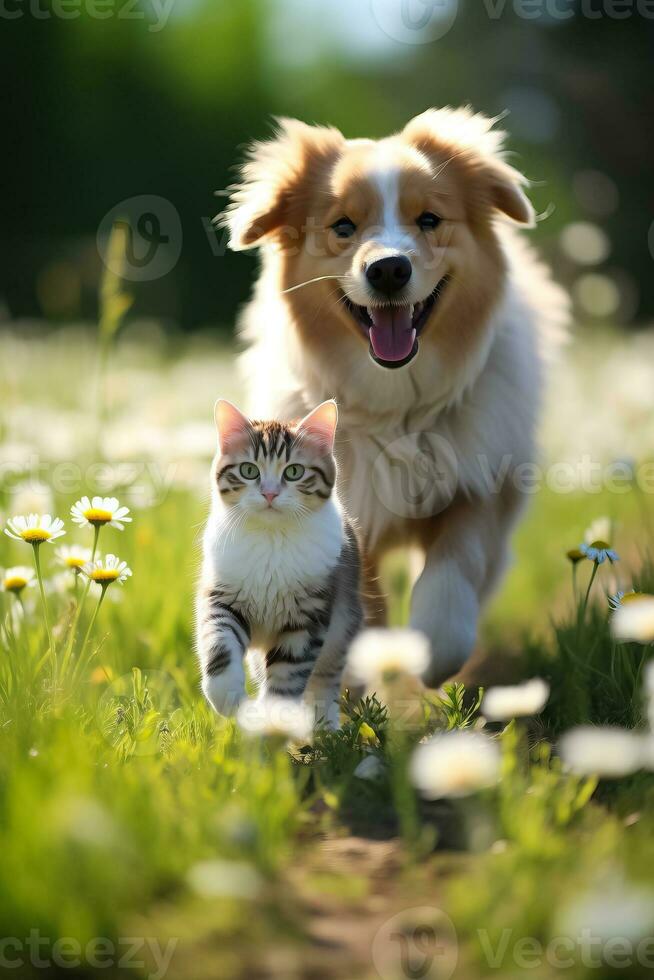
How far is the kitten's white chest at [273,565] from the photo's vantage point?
2.40 metres

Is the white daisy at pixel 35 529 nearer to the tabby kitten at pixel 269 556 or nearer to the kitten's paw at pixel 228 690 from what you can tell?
the tabby kitten at pixel 269 556

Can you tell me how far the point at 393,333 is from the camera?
328cm

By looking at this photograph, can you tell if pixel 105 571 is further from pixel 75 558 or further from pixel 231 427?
pixel 231 427

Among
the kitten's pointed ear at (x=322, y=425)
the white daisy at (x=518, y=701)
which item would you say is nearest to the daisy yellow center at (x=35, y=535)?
the kitten's pointed ear at (x=322, y=425)

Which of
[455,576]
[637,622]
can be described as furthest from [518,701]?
[455,576]

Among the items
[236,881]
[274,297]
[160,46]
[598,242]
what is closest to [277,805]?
[236,881]

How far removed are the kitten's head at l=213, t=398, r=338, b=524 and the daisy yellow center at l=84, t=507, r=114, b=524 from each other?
0.27 metres

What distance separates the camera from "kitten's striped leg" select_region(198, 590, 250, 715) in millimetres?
2350

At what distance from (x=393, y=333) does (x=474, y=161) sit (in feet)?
2.40

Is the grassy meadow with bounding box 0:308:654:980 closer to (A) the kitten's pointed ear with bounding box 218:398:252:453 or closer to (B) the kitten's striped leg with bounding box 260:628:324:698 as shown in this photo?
(B) the kitten's striped leg with bounding box 260:628:324:698

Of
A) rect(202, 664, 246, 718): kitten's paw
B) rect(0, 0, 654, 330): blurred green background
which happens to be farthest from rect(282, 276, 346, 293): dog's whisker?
rect(0, 0, 654, 330): blurred green background

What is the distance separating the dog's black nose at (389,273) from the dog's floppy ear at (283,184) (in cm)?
55

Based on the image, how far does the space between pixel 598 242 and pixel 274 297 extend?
2834mm

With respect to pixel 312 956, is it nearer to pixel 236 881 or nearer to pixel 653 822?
pixel 236 881
